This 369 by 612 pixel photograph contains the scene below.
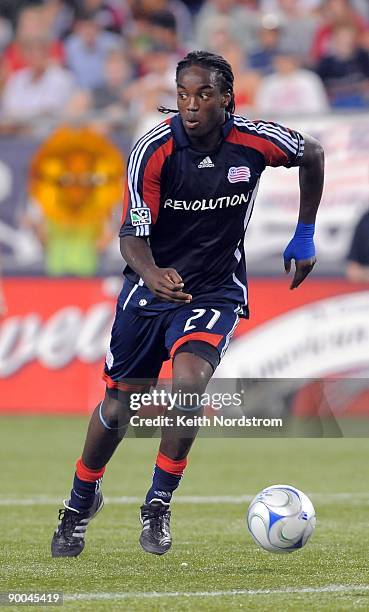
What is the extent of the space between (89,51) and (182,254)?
A: 10.5m

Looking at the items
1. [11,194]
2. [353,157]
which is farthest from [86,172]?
[353,157]

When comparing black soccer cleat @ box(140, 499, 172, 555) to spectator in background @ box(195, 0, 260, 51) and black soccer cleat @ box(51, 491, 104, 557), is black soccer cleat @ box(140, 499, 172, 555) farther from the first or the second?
spectator in background @ box(195, 0, 260, 51)

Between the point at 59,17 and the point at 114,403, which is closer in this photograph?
the point at 114,403

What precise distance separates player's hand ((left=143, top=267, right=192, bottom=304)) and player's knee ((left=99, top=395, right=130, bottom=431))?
2.19 ft

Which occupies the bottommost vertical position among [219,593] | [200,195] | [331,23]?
[331,23]

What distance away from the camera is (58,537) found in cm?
592

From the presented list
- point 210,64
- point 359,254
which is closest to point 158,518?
point 210,64

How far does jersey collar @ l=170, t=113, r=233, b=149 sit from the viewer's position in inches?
225

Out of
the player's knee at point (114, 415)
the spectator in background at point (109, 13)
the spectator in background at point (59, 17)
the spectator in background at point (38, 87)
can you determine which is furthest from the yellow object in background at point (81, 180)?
the player's knee at point (114, 415)

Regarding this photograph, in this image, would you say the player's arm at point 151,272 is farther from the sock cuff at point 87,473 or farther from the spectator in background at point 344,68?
the spectator in background at point 344,68

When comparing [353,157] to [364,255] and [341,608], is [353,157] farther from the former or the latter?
[341,608]

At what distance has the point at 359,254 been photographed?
41.3 ft

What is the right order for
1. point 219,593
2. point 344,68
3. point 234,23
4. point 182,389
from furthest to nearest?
point 234,23 < point 344,68 < point 182,389 < point 219,593

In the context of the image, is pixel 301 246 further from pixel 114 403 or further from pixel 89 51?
pixel 89 51
